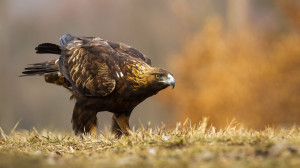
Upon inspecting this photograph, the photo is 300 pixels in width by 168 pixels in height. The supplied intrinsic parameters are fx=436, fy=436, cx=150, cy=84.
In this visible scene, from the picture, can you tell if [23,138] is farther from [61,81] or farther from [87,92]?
[61,81]

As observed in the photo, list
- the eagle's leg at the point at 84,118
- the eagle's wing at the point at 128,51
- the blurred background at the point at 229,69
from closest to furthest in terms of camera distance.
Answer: the eagle's leg at the point at 84,118, the eagle's wing at the point at 128,51, the blurred background at the point at 229,69

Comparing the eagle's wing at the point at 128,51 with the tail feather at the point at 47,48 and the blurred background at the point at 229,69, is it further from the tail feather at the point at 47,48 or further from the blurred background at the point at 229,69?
the blurred background at the point at 229,69

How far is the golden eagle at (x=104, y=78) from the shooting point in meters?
6.38

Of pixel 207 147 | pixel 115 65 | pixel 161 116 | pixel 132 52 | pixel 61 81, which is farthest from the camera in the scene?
pixel 161 116

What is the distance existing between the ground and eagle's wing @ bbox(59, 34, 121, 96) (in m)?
1.09

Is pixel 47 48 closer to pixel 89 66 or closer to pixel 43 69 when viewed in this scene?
pixel 43 69

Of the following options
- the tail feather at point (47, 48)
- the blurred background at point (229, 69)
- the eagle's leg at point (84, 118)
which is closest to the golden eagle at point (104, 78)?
the eagle's leg at point (84, 118)

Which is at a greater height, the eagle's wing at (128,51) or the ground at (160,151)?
the eagle's wing at (128,51)

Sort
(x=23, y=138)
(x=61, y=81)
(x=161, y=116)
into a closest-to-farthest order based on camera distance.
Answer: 1. (x=23, y=138)
2. (x=61, y=81)
3. (x=161, y=116)

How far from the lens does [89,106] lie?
6828 millimetres

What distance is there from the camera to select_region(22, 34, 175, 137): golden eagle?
251 inches

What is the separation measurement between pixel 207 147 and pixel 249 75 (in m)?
11.3

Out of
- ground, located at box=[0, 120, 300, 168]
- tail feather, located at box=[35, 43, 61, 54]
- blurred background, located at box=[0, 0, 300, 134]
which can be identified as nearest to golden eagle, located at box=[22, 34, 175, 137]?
tail feather, located at box=[35, 43, 61, 54]

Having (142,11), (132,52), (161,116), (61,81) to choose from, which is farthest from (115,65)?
(142,11)
